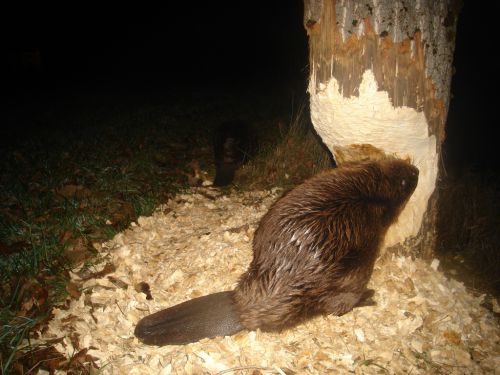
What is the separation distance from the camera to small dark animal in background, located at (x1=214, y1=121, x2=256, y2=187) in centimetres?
386

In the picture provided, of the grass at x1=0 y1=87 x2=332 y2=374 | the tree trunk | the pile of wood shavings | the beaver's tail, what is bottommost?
the pile of wood shavings

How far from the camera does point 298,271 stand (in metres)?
1.80

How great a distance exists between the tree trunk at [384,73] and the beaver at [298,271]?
0.29m

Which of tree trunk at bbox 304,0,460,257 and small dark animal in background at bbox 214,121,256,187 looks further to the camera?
small dark animal in background at bbox 214,121,256,187

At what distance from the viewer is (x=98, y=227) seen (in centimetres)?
275

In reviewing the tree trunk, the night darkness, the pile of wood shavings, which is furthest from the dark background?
the pile of wood shavings

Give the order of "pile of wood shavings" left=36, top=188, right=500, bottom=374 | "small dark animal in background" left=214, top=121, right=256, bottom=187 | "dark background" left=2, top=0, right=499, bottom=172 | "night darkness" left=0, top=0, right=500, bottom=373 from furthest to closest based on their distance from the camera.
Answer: "dark background" left=2, top=0, right=499, bottom=172 → "small dark animal in background" left=214, top=121, right=256, bottom=187 → "night darkness" left=0, top=0, right=500, bottom=373 → "pile of wood shavings" left=36, top=188, right=500, bottom=374

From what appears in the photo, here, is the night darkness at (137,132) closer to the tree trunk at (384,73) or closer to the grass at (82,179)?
the grass at (82,179)

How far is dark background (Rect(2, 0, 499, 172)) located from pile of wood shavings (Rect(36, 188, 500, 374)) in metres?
4.05

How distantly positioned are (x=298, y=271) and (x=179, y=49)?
13398 millimetres

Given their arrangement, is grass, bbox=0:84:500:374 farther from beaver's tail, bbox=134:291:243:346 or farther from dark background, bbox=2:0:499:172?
dark background, bbox=2:0:499:172

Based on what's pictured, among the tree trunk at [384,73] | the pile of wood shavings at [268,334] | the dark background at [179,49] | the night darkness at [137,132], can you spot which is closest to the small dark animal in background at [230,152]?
the night darkness at [137,132]

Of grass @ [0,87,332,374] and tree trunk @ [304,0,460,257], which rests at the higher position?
tree trunk @ [304,0,460,257]

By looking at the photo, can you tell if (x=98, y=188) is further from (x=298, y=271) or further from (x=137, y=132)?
(x=298, y=271)
